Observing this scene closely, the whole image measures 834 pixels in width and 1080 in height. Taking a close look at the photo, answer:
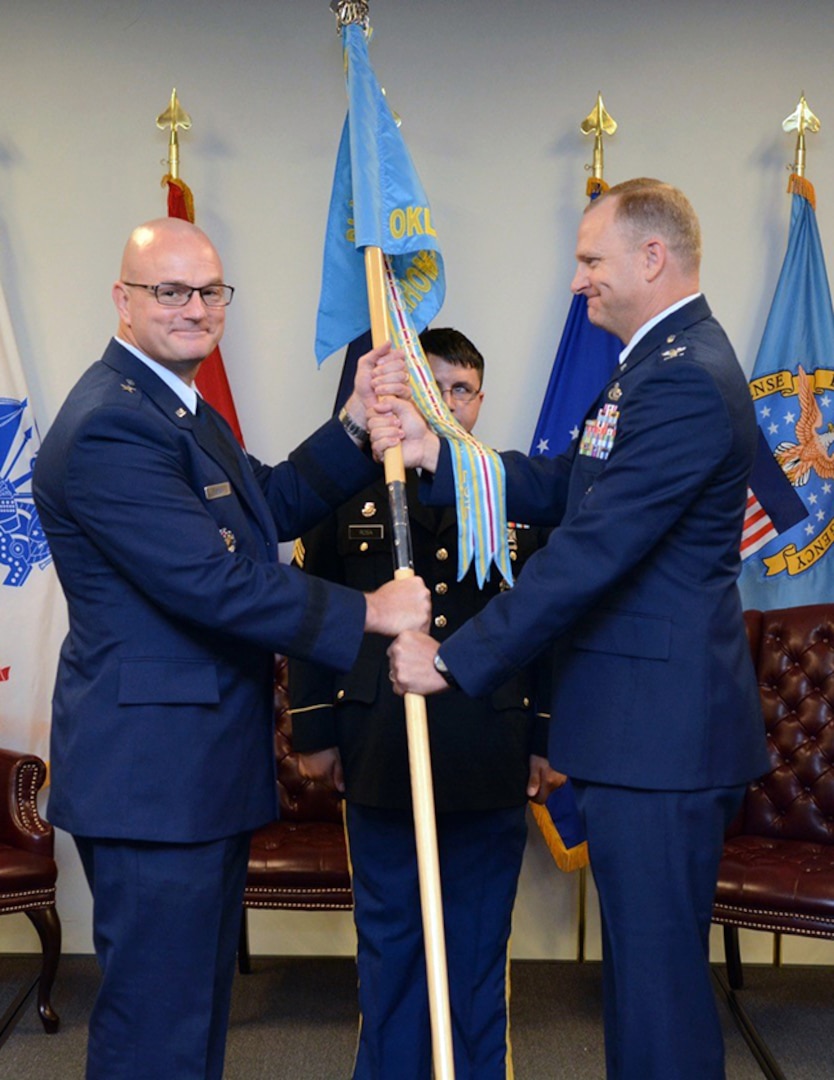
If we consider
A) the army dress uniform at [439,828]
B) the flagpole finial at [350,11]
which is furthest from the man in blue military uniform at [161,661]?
the flagpole finial at [350,11]

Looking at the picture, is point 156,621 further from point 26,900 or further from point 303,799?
point 303,799

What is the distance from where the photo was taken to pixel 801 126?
4.25 metres

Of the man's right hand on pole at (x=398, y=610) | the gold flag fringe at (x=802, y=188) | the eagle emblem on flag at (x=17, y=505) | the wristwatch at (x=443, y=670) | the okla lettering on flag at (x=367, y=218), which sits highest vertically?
the gold flag fringe at (x=802, y=188)

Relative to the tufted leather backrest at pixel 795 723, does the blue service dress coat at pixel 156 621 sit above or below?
above

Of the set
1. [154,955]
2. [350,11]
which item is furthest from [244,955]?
[350,11]

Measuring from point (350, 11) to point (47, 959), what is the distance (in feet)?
9.01

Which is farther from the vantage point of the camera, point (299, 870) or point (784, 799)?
point (784, 799)

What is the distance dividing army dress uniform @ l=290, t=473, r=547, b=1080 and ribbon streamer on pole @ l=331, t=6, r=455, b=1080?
306 mm

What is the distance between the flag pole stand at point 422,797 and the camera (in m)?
2.42

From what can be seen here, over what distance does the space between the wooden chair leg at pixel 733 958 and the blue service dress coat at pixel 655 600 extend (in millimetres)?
1761

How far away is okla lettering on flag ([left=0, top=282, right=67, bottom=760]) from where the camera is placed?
4.34 meters

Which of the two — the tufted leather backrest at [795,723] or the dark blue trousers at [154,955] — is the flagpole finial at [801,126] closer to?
the tufted leather backrest at [795,723]

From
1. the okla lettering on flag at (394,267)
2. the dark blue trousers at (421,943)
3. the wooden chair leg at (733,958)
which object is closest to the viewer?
the okla lettering on flag at (394,267)

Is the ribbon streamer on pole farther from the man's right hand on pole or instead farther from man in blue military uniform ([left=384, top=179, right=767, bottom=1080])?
man in blue military uniform ([left=384, top=179, right=767, bottom=1080])
